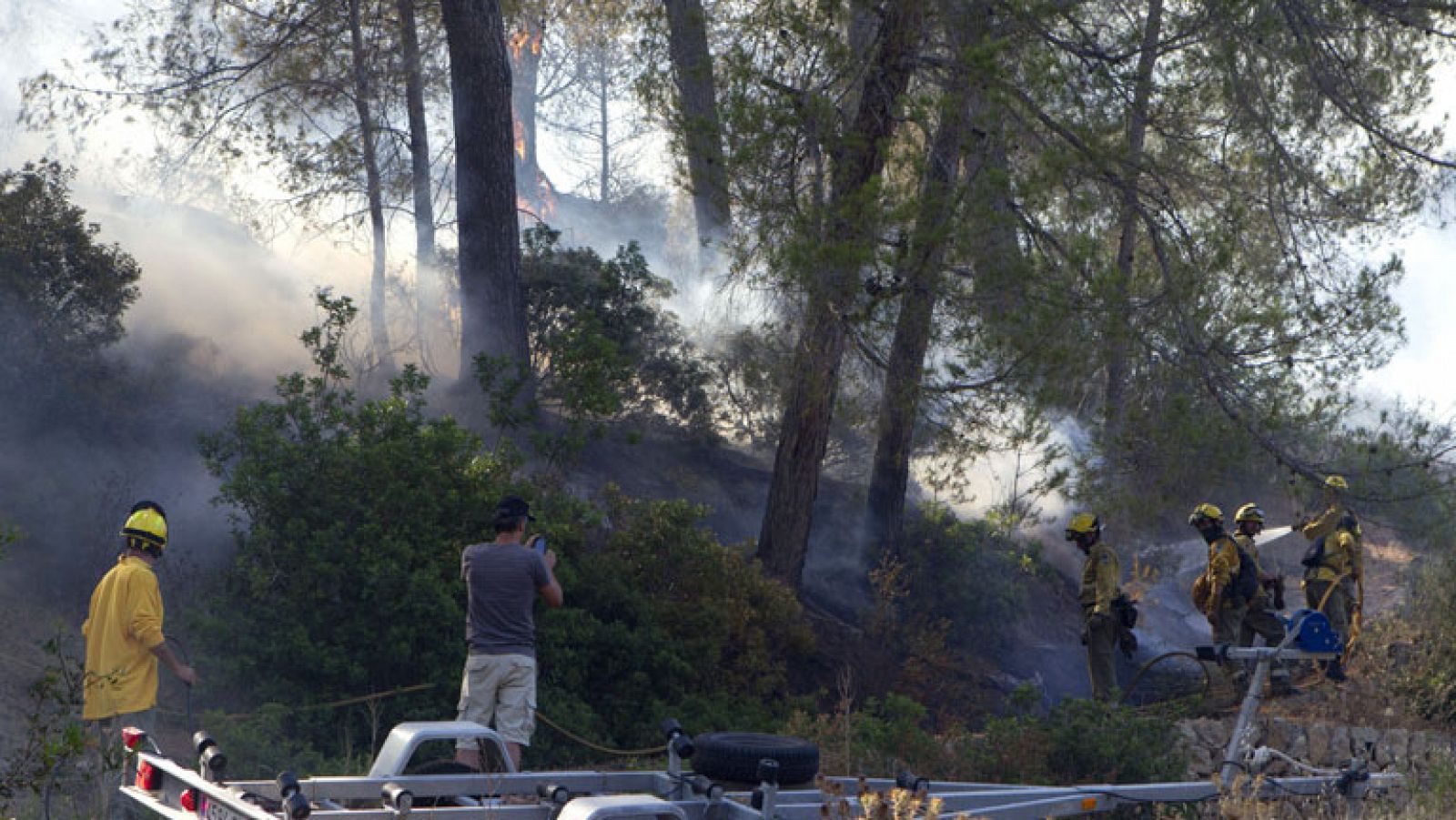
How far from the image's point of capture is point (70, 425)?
14.5 meters

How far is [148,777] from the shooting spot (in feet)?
16.8

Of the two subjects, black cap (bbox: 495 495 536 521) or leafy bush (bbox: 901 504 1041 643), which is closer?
black cap (bbox: 495 495 536 521)

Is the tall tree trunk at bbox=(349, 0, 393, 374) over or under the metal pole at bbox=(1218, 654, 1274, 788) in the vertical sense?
over

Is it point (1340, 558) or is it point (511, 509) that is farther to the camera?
point (1340, 558)

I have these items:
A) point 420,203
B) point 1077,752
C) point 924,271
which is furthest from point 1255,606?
point 420,203

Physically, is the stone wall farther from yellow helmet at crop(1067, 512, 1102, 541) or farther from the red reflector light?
the red reflector light

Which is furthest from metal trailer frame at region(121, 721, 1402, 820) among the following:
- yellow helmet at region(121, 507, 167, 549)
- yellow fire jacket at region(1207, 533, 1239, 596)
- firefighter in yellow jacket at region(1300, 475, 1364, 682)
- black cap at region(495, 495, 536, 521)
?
firefighter in yellow jacket at region(1300, 475, 1364, 682)

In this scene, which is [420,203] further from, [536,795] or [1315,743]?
[536,795]

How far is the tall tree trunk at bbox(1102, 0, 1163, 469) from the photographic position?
40.0 feet

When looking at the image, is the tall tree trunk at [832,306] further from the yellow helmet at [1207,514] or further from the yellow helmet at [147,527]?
the yellow helmet at [147,527]

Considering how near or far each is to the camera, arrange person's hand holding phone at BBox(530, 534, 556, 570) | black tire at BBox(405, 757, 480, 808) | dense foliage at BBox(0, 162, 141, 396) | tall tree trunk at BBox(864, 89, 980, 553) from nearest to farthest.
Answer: black tire at BBox(405, 757, 480, 808) < person's hand holding phone at BBox(530, 534, 556, 570) < tall tree trunk at BBox(864, 89, 980, 553) < dense foliage at BBox(0, 162, 141, 396)

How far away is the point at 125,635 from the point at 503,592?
1993mm

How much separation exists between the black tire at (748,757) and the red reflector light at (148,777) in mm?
2048

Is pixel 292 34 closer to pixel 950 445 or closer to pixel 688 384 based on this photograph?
pixel 688 384
